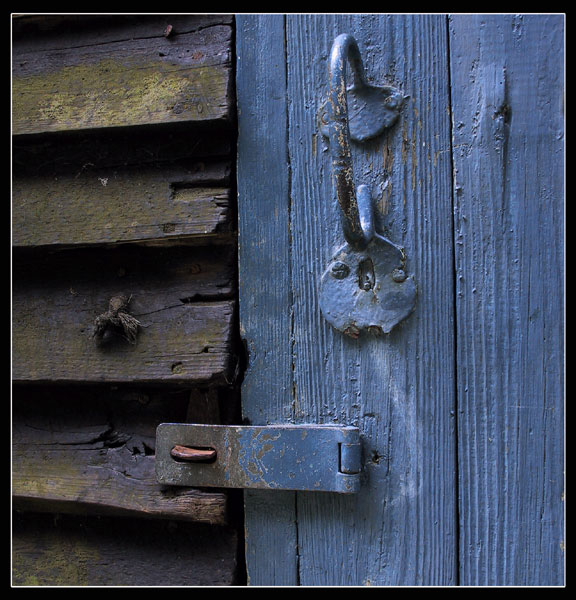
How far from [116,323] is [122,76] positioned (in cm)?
36

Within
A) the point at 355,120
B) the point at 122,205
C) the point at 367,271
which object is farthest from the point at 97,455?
the point at 355,120

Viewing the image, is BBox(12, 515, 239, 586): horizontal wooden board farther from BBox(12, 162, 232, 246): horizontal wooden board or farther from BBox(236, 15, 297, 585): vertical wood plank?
BBox(12, 162, 232, 246): horizontal wooden board

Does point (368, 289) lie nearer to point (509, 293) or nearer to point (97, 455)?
point (509, 293)

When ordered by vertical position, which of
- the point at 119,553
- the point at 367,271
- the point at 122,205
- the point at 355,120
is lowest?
the point at 119,553

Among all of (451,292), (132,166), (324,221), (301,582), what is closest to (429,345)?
(451,292)

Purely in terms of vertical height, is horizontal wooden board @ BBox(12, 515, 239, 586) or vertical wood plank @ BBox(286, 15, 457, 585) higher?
vertical wood plank @ BBox(286, 15, 457, 585)

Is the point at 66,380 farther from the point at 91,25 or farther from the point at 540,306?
the point at 540,306

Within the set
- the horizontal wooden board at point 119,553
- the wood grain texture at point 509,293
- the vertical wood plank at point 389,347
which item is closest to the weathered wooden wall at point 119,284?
the horizontal wooden board at point 119,553

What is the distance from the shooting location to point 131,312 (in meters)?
0.76

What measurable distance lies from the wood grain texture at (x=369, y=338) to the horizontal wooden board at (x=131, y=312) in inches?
2.0

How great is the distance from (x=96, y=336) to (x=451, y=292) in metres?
0.50

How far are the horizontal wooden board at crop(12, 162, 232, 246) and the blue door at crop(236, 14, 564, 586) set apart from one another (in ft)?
0.16

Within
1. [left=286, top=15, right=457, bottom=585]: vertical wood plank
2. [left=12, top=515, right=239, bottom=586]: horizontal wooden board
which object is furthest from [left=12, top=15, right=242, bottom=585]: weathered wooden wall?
[left=286, top=15, right=457, bottom=585]: vertical wood plank

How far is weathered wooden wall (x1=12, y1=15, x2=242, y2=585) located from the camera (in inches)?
28.9
